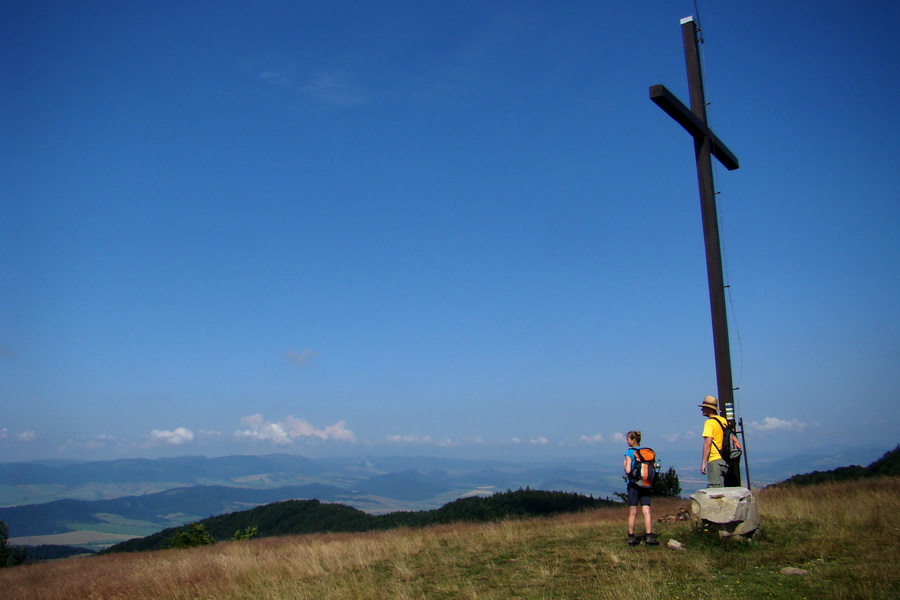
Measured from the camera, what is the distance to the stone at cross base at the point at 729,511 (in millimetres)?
8477

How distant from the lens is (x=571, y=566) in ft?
28.2

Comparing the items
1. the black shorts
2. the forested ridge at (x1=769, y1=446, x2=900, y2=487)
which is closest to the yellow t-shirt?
the black shorts

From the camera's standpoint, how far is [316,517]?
47406mm

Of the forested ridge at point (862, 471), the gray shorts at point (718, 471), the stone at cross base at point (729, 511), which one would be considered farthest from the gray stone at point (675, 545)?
the forested ridge at point (862, 471)

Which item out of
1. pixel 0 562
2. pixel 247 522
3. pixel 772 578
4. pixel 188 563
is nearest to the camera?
pixel 772 578

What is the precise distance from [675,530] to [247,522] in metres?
50.7

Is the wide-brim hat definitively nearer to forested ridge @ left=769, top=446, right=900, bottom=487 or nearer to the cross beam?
the cross beam

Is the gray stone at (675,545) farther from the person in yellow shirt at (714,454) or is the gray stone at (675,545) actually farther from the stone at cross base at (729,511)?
the person in yellow shirt at (714,454)

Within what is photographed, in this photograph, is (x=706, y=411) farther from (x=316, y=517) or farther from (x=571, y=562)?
(x=316, y=517)

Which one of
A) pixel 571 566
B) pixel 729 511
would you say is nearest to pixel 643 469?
pixel 729 511

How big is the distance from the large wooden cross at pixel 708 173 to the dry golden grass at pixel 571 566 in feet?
5.75

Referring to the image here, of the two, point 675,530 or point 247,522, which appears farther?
point 247,522

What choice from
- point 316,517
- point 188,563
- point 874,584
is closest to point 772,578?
point 874,584

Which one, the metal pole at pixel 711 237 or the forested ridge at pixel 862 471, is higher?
the metal pole at pixel 711 237
